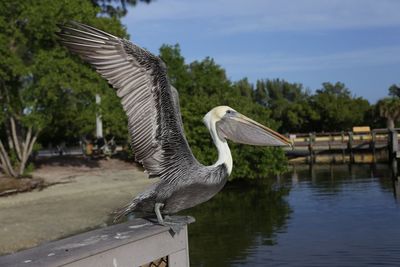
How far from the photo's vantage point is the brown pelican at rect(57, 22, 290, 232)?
4.39 m

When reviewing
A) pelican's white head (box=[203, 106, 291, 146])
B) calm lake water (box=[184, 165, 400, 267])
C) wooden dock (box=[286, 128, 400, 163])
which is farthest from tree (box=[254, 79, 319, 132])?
pelican's white head (box=[203, 106, 291, 146])

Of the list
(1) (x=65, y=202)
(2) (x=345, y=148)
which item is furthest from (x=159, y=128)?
(2) (x=345, y=148)

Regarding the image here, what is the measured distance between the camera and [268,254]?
12531 mm

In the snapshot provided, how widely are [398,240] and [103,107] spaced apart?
18948 millimetres

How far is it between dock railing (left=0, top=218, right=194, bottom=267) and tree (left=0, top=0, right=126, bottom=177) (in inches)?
828

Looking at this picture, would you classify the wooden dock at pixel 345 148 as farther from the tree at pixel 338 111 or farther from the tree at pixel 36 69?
the tree at pixel 36 69

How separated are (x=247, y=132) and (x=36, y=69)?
22.0 meters

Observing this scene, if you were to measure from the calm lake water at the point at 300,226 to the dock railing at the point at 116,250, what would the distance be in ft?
25.0

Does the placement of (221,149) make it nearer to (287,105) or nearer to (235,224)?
(235,224)

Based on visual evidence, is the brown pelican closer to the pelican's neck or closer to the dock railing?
the pelican's neck

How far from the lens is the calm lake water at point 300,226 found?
12.2 metres

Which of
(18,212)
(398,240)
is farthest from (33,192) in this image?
(398,240)

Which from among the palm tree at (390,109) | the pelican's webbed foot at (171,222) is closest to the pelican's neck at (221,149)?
the pelican's webbed foot at (171,222)

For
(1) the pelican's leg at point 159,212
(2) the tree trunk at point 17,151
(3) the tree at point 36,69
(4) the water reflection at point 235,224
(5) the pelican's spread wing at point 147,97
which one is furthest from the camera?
(2) the tree trunk at point 17,151
